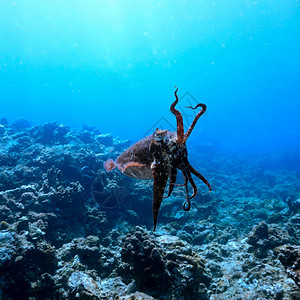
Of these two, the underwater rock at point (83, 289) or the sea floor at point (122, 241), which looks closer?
the underwater rock at point (83, 289)

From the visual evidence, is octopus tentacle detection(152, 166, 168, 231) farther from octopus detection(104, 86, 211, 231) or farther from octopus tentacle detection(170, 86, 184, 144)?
octopus tentacle detection(170, 86, 184, 144)

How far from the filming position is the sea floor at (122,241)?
4.43 meters

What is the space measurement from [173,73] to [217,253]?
12802cm

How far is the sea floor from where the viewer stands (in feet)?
14.5

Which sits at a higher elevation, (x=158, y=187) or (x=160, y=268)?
(x=158, y=187)

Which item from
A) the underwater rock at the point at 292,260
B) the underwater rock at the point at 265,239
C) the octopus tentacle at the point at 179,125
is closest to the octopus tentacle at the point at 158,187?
the octopus tentacle at the point at 179,125

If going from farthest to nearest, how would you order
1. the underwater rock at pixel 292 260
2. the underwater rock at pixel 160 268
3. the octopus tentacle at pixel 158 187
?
1. the underwater rock at pixel 160 268
2. the underwater rock at pixel 292 260
3. the octopus tentacle at pixel 158 187

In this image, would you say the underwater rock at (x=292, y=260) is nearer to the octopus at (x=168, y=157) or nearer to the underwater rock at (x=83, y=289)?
the octopus at (x=168, y=157)

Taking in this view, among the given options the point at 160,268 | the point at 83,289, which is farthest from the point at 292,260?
the point at 83,289

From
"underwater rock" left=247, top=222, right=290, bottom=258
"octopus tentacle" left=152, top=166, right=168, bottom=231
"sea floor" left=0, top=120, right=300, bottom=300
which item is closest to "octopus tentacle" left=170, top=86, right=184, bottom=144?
"octopus tentacle" left=152, top=166, right=168, bottom=231

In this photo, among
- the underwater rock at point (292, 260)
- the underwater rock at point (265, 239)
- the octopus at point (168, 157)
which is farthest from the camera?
A: the underwater rock at point (265, 239)

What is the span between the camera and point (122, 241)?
240 inches

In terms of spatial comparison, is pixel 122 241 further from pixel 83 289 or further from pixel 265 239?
pixel 265 239

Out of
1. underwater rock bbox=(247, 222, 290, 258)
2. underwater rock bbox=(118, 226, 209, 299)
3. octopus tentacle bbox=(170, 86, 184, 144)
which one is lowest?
underwater rock bbox=(118, 226, 209, 299)
